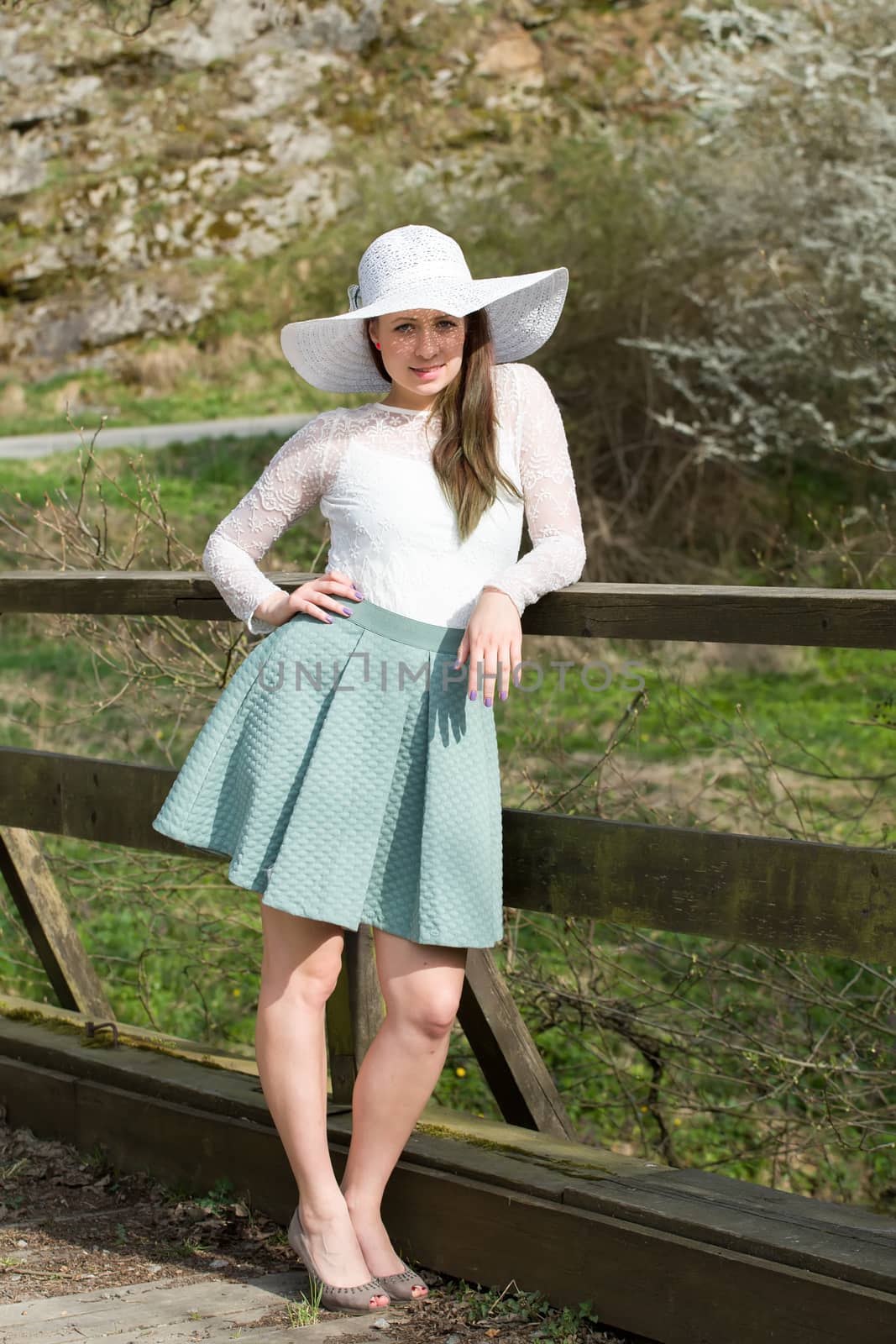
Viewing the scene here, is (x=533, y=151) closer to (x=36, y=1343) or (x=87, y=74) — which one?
(x=87, y=74)

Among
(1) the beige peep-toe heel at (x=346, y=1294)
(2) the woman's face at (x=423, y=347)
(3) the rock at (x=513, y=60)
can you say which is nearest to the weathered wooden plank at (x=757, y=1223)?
(1) the beige peep-toe heel at (x=346, y=1294)

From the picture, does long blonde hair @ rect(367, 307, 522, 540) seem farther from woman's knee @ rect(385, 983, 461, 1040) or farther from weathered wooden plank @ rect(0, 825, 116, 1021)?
weathered wooden plank @ rect(0, 825, 116, 1021)

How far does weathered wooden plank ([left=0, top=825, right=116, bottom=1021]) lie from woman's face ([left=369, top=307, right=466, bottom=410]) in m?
1.63

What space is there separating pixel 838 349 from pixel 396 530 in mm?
9482

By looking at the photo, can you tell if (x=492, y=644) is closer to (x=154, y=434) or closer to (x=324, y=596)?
(x=324, y=596)

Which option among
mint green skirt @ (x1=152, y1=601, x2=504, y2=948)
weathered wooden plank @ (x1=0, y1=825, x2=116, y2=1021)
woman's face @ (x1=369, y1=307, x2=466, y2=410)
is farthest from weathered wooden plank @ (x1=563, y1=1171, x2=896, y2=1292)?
weathered wooden plank @ (x1=0, y1=825, x2=116, y2=1021)

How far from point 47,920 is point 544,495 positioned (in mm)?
1781

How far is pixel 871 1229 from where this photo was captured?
2393 mm

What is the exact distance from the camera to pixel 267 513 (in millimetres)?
2754

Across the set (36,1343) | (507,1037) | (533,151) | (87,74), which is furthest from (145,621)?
(87,74)

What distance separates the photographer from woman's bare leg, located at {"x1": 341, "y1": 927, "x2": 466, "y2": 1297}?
2572mm

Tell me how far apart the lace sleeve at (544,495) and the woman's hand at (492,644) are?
0.07 metres

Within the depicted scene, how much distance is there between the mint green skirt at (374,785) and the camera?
253 centimetres

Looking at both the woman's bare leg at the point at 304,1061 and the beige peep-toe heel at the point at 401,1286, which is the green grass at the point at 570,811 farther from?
the beige peep-toe heel at the point at 401,1286
